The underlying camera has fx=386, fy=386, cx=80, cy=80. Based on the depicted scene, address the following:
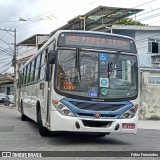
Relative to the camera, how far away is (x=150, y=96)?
22734 millimetres

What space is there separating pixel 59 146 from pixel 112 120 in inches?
62.9

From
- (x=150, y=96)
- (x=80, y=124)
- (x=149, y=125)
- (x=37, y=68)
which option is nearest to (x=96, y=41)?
(x=80, y=124)

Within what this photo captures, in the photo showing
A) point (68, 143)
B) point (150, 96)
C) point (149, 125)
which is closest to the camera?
point (68, 143)

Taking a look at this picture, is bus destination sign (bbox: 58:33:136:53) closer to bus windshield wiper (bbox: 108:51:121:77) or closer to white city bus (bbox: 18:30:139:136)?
white city bus (bbox: 18:30:139:136)

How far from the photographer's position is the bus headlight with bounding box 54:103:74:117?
1034 cm

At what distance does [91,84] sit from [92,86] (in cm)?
6

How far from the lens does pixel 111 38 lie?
11250 mm

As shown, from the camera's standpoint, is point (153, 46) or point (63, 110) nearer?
point (63, 110)

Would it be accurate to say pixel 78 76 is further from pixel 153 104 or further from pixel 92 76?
pixel 153 104

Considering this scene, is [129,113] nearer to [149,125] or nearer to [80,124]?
[80,124]

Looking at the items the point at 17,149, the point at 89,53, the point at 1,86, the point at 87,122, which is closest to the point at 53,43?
the point at 89,53

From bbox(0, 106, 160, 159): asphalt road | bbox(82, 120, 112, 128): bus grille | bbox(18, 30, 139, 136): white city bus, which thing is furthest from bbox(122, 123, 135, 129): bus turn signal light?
bbox(0, 106, 160, 159): asphalt road

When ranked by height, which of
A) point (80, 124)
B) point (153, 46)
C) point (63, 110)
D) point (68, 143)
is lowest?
point (68, 143)

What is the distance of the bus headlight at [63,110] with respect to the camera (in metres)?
10.3
